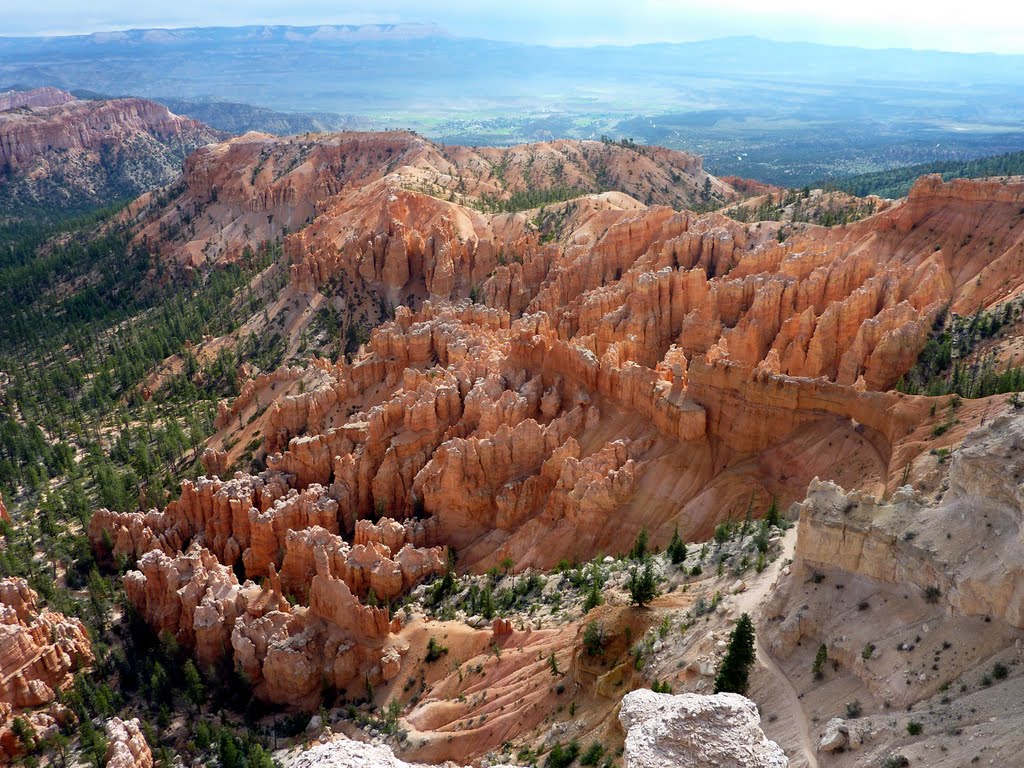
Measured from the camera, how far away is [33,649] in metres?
32.4

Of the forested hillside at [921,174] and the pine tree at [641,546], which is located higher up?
the forested hillside at [921,174]

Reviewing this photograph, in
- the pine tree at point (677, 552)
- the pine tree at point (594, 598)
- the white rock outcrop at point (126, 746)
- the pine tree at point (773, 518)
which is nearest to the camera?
the white rock outcrop at point (126, 746)

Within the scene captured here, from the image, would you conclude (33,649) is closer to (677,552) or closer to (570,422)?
(570,422)

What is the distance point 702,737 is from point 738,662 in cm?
562

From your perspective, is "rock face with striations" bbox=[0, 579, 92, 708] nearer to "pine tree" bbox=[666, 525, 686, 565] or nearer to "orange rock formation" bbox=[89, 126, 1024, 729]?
"orange rock formation" bbox=[89, 126, 1024, 729]

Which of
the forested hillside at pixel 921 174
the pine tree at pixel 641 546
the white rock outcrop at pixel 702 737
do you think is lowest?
the pine tree at pixel 641 546

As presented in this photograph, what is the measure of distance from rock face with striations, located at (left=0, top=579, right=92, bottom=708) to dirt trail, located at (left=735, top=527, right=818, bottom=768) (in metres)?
30.3

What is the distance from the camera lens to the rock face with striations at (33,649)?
3145cm

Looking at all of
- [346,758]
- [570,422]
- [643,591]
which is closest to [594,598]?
[643,591]

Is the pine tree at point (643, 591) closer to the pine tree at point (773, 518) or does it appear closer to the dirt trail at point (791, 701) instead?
the dirt trail at point (791, 701)

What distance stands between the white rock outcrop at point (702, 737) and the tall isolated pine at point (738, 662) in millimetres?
4319

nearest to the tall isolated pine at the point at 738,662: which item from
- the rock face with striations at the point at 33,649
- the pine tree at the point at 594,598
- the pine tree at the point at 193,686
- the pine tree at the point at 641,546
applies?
the pine tree at the point at 594,598

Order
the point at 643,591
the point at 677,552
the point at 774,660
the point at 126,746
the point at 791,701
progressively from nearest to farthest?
the point at 791,701
the point at 774,660
the point at 643,591
the point at 126,746
the point at 677,552

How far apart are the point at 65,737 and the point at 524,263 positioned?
55397 mm
